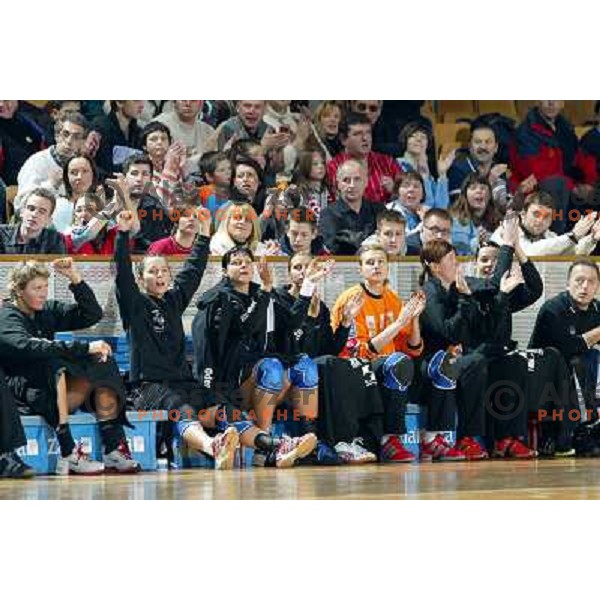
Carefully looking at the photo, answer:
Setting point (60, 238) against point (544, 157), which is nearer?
point (60, 238)

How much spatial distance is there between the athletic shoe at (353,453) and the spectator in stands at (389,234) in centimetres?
120

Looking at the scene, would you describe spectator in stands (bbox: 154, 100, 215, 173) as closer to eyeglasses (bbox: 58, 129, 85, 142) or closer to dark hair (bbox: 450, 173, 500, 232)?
eyeglasses (bbox: 58, 129, 85, 142)

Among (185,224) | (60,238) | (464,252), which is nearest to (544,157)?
(464,252)

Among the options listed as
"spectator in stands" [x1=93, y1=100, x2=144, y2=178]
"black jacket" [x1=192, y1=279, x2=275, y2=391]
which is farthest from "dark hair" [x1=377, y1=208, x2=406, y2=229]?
"spectator in stands" [x1=93, y1=100, x2=144, y2=178]

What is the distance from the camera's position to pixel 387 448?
10711mm

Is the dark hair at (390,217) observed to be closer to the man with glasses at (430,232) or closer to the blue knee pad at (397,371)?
the man with glasses at (430,232)

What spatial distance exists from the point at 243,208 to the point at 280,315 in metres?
0.69

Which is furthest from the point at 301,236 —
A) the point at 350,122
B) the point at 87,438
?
the point at 87,438

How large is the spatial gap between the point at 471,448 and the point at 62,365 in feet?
8.71

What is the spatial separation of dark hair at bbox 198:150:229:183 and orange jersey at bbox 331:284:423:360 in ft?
3.59

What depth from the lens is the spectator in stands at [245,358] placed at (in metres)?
10.4

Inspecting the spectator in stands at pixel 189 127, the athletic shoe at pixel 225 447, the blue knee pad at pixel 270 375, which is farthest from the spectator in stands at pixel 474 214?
the athletic shoe at pixel 225 447

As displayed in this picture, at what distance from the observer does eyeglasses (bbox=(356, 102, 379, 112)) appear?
11.0m

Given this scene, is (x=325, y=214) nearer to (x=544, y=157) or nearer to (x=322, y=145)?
(x=322, y=145)
